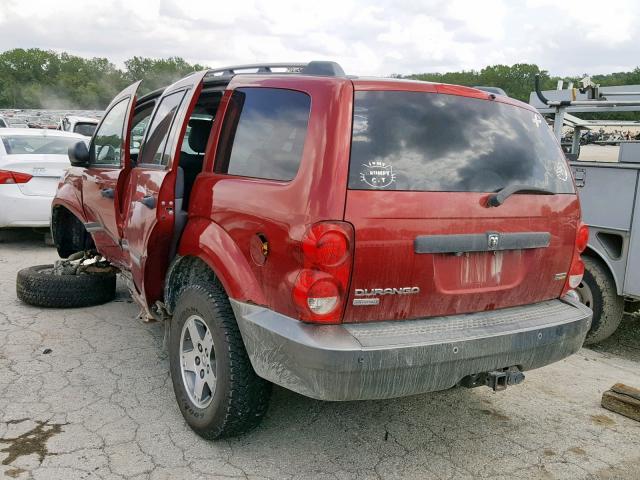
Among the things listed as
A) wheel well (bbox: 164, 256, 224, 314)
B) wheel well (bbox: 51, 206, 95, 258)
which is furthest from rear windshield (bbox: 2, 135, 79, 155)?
wheel well (bbox: 164, 256, 224, 314)

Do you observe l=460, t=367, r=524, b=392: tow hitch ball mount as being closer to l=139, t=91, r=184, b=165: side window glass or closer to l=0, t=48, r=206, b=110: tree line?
l=139, t=91, r=184, b=165: side window glass

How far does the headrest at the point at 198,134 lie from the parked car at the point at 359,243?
577mm

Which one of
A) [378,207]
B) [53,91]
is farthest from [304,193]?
[53,91]

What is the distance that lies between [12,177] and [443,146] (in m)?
6.55

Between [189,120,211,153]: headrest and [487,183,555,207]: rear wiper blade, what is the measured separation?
85.6 inches

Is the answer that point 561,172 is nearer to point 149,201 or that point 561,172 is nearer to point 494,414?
point 494,414

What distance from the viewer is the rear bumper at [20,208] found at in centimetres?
756

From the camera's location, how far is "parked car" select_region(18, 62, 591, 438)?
2.53 metres

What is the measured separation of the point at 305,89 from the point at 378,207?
0.70 m

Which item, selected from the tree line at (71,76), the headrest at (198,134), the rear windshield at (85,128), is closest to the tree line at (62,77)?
the tree line at (71,76)

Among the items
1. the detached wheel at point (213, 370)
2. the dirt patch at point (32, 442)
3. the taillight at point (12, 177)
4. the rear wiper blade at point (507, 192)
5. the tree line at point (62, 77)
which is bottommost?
the dirt patch at point (32, 442)

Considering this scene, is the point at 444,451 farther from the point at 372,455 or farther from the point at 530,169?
the point at 530,169

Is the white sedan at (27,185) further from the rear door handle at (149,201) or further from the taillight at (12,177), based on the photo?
the rear door handle at (149,201)

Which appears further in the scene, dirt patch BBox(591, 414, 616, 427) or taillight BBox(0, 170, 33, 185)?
taillight BBox(0, 170, 33, 185)
